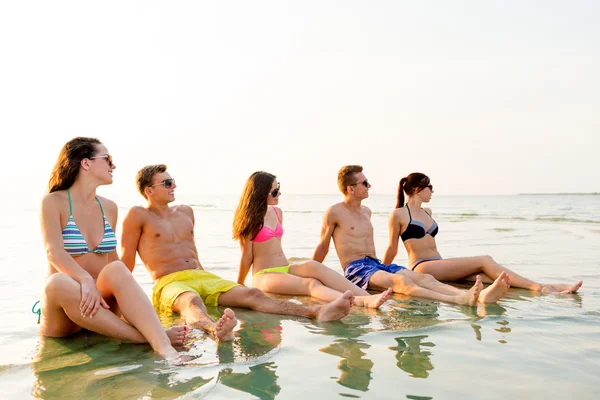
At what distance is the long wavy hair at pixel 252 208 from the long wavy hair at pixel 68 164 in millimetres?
2528

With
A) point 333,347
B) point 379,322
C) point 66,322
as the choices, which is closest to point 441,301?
point 379,322

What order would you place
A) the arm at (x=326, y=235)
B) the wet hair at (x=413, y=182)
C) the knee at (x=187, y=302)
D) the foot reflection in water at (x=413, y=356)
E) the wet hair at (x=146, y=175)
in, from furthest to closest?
the wet hair at (x=413, y=182) → the arm at (x=326, y=235) → the wet hair at (x=146, y=175) → the knee at (x=187, y=302) → the foot reflection in water at (x=413, y=356)

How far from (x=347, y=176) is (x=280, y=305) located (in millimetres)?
2758

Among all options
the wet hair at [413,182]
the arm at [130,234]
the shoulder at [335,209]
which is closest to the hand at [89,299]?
the arm at [130,234]

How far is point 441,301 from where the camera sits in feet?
21.5

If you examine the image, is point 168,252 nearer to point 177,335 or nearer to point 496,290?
point 177,335

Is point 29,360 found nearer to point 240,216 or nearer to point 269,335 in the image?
point 269,335

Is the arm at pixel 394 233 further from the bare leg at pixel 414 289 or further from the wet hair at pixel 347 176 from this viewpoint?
the wet hair at pixel 347 176

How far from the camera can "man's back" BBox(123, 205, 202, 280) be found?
20.3ft

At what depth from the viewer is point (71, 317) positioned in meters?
4.38

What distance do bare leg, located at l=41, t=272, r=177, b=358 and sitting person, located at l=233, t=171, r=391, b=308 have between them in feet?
8.48

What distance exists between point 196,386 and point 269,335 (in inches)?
57.9

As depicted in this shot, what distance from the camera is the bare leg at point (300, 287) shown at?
6297 millimetres

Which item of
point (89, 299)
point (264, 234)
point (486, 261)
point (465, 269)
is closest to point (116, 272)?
point (89, 299)
